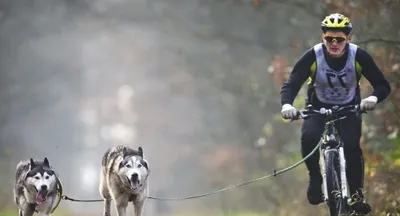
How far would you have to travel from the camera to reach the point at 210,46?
41.2 meters

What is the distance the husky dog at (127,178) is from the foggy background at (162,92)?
218 inches

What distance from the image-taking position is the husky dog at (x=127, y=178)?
1162cm

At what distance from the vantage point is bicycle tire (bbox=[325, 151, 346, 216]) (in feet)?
33.6

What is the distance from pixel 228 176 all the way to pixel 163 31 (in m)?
6.00

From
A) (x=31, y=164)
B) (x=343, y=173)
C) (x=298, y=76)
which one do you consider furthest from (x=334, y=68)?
(x=31, y=164)

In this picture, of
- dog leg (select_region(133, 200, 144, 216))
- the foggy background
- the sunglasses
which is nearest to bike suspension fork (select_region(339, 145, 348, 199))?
the sunglasses

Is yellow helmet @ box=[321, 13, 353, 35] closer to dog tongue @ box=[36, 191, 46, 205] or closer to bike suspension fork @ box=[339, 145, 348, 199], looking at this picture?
bike suspension fork @ box=[339, 145, 348, 199]

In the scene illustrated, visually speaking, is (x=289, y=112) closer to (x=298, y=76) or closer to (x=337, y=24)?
(x=298, y=76)

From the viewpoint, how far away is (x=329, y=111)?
1035 cm

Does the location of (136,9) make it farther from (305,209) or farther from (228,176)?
(305,209)

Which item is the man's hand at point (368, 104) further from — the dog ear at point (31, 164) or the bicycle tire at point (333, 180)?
the dog ear at point (31, 164)

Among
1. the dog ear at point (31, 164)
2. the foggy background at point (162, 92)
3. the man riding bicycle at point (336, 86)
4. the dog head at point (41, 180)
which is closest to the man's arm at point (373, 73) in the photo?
the man riding bicycle at point (336, 86)

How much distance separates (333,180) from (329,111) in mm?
588

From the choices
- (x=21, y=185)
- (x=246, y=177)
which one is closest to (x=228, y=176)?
(x=246, y=177)
